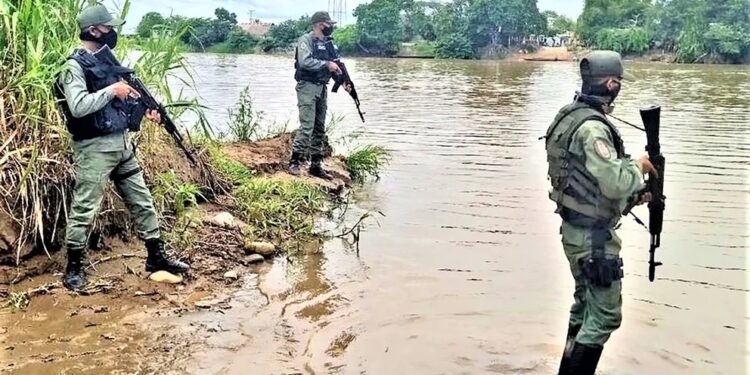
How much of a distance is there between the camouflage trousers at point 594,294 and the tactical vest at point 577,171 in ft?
0.29

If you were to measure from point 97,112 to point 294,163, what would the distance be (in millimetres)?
3689

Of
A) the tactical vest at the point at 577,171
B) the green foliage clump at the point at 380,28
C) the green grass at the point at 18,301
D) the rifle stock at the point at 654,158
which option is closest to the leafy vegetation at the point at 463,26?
the green foliage clump at the point at 380,28

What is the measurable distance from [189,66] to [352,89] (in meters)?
2.30

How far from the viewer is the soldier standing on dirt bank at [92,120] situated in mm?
4211

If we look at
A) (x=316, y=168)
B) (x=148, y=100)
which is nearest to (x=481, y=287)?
(x=148, y=100)

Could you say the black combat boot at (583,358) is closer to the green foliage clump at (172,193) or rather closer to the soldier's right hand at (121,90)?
the soldier's right hand at (121,90)

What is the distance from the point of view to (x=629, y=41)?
193ft

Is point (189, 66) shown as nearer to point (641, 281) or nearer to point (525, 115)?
point (641, 281)

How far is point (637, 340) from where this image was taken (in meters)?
4.32

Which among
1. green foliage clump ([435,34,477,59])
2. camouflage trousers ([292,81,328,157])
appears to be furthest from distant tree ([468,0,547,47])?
camouflage trousers ([292,81,328,157])

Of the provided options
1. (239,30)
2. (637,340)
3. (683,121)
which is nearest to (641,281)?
(637,340)

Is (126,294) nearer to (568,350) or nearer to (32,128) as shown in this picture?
(32,128)

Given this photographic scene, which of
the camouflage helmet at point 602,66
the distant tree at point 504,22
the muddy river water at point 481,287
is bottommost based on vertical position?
the muddy river water at point 481,287

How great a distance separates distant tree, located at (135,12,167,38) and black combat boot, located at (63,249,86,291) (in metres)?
2.23
